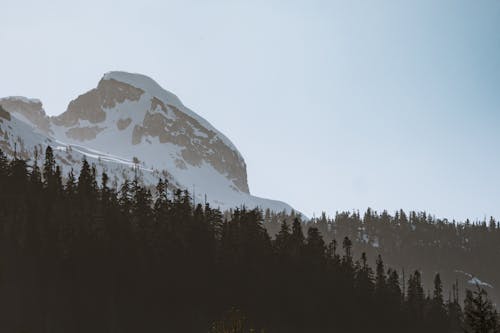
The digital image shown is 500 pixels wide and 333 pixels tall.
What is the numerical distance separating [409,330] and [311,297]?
26801mm

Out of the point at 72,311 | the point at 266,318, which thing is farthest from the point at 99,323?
the point at 266,318

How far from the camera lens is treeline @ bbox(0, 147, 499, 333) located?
87.5m

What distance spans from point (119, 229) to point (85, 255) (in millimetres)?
6790

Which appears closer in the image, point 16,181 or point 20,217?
point 20,217

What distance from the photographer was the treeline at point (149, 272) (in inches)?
3445

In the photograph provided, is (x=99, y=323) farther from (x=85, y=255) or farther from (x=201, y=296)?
(x=201, y=296)

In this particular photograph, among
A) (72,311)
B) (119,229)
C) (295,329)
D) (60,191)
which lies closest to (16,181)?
(60,191)

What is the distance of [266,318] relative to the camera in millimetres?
103188

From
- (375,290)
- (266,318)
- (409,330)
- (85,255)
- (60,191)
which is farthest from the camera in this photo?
(375,290)

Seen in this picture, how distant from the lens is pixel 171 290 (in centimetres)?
9588

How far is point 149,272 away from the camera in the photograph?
95.0 meters

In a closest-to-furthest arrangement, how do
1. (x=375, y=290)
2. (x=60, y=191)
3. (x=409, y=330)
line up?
(x=60, y=191), (x=409, y=330), (x=375, y=290)

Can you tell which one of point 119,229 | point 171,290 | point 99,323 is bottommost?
point 99,323

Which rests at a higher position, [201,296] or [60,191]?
[60,191]
